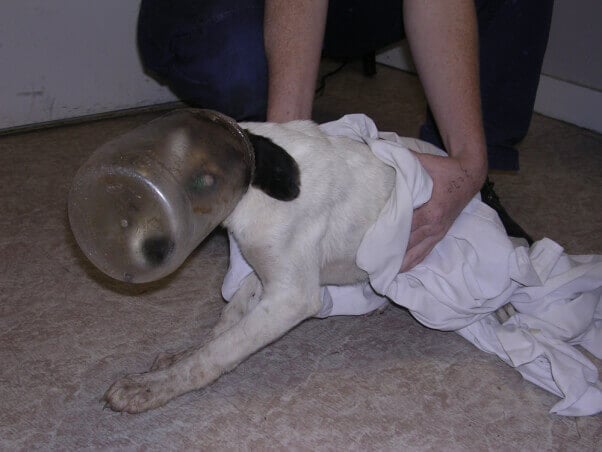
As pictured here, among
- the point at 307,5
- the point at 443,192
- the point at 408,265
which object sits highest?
the point at 307,5

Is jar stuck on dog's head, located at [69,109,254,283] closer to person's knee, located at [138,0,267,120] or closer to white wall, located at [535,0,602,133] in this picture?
person's knee, located at [138,0,267,120]

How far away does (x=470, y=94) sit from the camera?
155cm

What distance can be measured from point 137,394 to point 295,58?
85 centimetres

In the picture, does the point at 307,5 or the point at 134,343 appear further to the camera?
the point at 307,5

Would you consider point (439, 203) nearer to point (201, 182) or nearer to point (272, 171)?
point (272, 171)

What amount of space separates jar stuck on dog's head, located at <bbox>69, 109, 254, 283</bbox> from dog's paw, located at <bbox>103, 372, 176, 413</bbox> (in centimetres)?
22

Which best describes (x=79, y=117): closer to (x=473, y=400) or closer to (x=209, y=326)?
(x=209, y=326)

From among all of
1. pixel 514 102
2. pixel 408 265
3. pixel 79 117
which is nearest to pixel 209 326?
pixel 408 265

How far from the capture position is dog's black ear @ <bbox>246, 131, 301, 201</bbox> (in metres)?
1.18

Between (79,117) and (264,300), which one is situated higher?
(264,300)

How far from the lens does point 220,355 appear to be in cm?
123

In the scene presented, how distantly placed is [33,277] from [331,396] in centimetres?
85

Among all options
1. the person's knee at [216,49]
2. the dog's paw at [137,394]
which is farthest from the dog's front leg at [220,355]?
the person's knee at [216,49]

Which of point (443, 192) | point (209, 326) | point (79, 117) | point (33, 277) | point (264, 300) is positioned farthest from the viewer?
point (79, 117)
